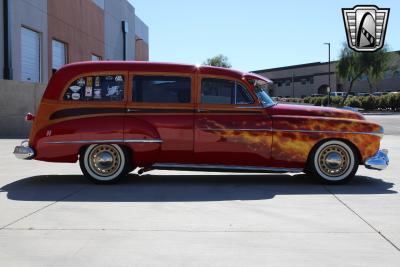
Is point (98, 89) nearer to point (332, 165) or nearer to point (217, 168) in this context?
point (217, 168)

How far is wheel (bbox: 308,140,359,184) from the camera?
8.34m

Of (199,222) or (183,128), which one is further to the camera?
(183,128)

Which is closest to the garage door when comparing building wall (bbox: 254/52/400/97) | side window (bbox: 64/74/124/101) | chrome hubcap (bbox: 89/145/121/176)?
side window (bbox: 64/74/124/101)

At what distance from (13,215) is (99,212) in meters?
0.97

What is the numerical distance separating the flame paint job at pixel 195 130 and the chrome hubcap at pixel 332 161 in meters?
0.21

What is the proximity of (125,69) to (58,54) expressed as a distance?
23516 millimetres

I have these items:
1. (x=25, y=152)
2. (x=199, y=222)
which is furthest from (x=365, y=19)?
(x=199, y=222)

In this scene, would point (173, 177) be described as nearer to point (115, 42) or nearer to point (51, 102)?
point (51, 102)

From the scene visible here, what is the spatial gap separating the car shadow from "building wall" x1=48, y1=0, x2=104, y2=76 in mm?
20973

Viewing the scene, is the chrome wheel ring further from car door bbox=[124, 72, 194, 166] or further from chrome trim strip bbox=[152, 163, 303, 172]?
car door bbox=[124, 72, 194, 166]

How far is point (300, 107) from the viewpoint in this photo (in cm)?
852

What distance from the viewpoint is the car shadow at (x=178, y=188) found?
23.7 ft

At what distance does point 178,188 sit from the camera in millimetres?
8023

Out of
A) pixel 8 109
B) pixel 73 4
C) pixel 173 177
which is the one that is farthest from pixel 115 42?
pixel 173 177
